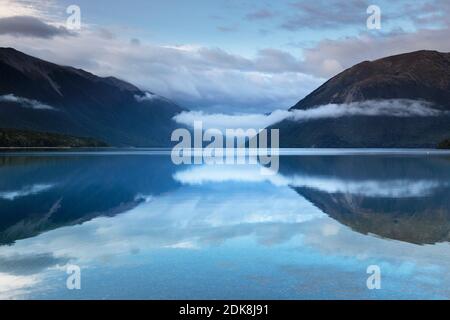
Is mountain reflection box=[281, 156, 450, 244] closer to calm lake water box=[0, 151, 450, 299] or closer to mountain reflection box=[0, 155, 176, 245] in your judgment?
calm lake water box=[0, 151, 450, 299]

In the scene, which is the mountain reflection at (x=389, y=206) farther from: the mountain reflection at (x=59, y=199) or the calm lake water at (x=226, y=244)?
the mountain reflection at (x=59, y=199)

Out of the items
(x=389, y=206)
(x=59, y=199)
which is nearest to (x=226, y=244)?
(x=389, y=206)

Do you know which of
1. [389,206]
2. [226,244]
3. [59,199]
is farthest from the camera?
[59,199]

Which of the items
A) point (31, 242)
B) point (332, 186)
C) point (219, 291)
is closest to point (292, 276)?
point (219, 291)

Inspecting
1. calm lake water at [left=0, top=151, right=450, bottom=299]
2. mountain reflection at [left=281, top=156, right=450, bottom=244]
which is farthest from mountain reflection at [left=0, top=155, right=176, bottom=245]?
mountain reflection at [left=281, top=156, right=450, bottom=244]

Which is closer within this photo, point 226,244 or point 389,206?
Result: point 226,244

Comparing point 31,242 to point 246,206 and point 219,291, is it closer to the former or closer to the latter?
point 219,291

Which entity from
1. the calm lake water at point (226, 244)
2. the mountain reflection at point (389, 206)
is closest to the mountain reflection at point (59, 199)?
the calm lake water at point (226, 244)

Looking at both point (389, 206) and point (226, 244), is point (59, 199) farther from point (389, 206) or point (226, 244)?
point (389, 206)

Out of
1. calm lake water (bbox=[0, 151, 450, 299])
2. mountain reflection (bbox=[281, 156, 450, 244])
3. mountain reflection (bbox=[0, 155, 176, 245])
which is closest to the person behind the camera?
calm lake water (bbox=[0, 151, 450, 299])
